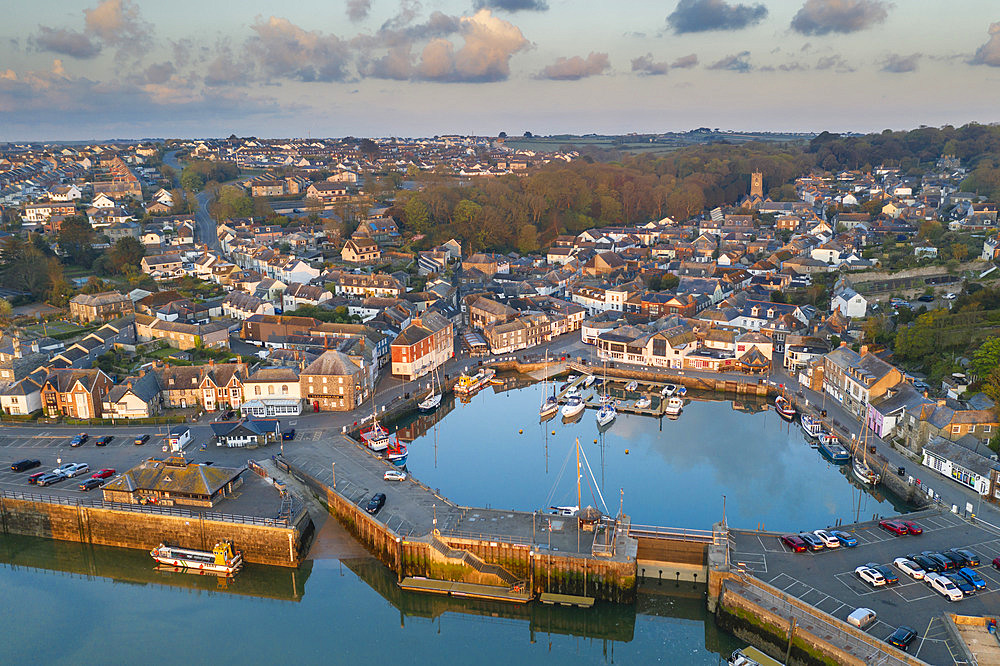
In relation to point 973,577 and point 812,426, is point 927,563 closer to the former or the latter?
point 973,577

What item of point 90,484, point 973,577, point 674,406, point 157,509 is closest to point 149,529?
point 157,509

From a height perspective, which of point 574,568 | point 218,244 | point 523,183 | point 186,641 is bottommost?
point 186,641

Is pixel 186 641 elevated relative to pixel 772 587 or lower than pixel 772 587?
lower

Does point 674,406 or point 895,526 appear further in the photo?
point 674,406

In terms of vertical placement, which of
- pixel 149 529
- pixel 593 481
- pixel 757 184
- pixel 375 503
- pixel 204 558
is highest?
pixel 757 184

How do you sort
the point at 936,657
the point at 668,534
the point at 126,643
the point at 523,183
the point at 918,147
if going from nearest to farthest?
the point at 936,657 < the point at 126,643 < the point at 668,534 < the point at 523,183 < the point at 918,147

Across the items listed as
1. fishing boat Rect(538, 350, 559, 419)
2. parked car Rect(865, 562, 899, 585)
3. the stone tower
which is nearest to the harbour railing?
fishing boat Rect(538, 350, 559, 419)

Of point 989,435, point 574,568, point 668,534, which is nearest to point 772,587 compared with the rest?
point 668,534

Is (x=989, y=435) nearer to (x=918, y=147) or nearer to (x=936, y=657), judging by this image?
(x=936, y=657)
